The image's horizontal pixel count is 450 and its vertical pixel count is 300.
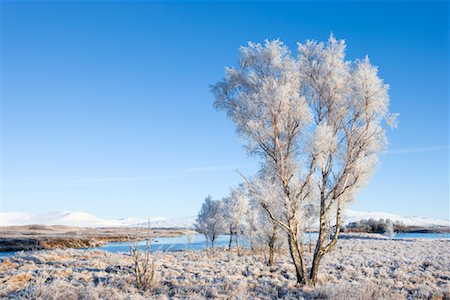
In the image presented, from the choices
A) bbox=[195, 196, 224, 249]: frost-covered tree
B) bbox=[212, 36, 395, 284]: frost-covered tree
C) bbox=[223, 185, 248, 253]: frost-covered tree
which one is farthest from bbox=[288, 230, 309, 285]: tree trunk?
bbox=[195, 196, 224, 249]: frost-covered tree

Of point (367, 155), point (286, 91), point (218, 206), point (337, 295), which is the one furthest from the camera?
point (218, 206)

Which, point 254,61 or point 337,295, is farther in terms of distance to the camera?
point 254,61

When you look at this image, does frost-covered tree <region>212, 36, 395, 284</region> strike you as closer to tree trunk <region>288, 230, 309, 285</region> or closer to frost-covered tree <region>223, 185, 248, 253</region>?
tree trunk <region>288, 230, 309, 285</region>

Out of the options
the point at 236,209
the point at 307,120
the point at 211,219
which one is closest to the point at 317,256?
the point at 307,120

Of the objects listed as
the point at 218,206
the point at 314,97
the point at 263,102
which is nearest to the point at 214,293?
the point at 263,102

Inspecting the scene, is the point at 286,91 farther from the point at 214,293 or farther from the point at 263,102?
the point at 214,293

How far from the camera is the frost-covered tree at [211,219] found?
4122cm

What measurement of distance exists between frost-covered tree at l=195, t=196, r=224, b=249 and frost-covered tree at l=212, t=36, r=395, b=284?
96.0 feet

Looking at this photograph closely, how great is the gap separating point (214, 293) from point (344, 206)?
20.2 feet

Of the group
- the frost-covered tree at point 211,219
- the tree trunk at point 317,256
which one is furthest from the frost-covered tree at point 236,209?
the tree trunk at point 317,256

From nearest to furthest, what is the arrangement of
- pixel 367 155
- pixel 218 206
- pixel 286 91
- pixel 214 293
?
pixel 214 293 → pixel 286 91 → pixel 367 155 → pixel 218 206

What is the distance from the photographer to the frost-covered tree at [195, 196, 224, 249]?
135ft

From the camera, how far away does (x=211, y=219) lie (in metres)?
41.0

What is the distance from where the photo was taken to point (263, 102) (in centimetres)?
1216
